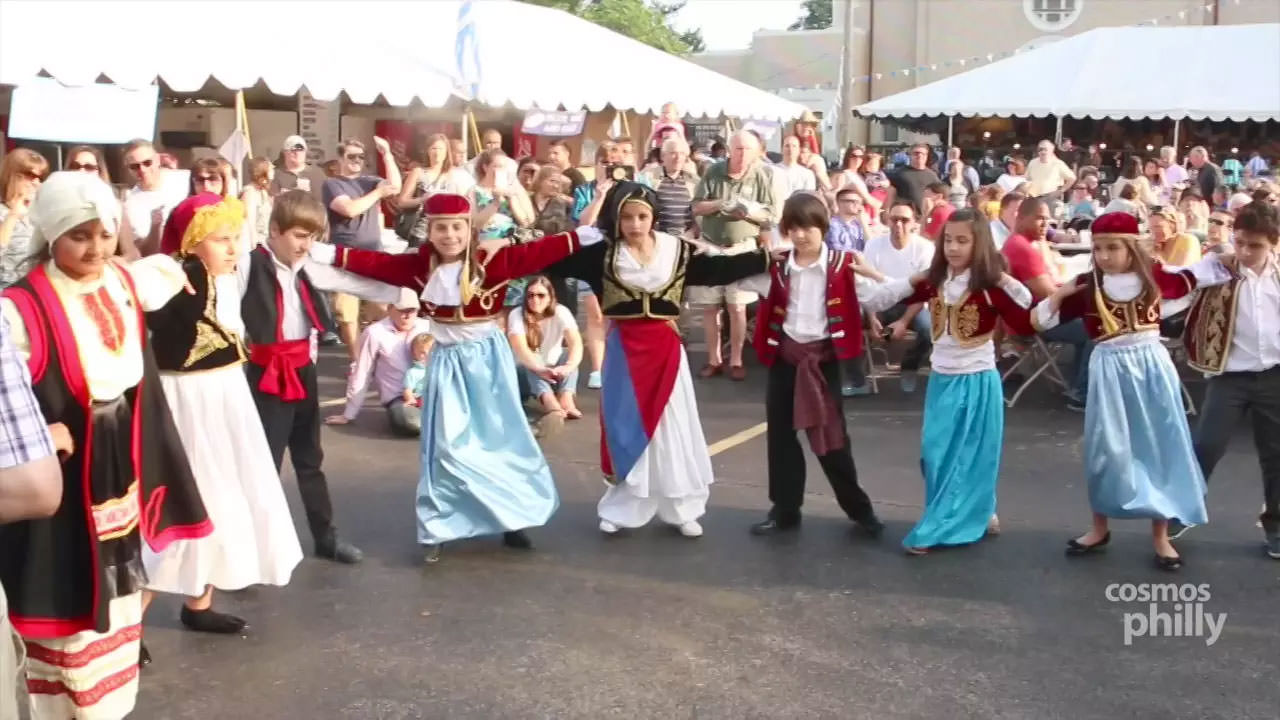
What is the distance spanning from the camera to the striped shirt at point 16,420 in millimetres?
2340

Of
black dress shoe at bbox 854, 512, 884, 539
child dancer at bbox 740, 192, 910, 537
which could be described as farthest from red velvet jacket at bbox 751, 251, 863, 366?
black dress shoe at bbox 854, 512, 884, 539

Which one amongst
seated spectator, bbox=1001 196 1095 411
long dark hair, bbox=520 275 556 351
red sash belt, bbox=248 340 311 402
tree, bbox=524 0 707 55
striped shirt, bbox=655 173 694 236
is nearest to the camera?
red sash belt, bbox=248 340 311 402

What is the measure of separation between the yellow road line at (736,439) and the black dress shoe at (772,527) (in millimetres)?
1600

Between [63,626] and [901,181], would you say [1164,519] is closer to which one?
[63,626]

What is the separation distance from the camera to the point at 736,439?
8.53 meters

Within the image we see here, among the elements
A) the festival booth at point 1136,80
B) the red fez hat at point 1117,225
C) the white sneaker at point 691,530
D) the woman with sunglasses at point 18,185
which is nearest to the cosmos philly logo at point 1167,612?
the red fez hat at point 1117,225

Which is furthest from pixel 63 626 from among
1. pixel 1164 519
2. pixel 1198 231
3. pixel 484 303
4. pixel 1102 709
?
pixel 1198 231

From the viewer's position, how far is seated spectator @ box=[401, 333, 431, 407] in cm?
873

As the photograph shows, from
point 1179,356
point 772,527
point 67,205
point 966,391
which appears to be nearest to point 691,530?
point 772,527

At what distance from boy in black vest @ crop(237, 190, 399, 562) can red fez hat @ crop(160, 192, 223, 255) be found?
0.45m

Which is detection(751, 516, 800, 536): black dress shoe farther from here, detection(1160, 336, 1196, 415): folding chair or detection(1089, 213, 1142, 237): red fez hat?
detection(1160, 336, 1196, 415): folding chair

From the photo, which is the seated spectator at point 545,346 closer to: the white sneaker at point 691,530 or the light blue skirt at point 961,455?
the white sneaker at point 691,530

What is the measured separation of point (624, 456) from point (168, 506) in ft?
8.26

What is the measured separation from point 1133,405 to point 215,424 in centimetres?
374
